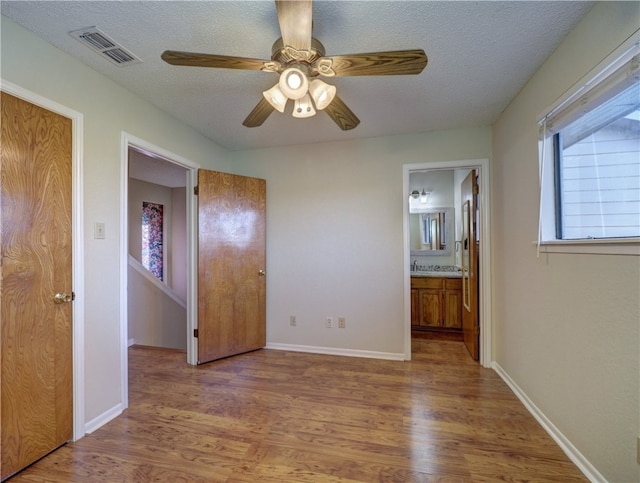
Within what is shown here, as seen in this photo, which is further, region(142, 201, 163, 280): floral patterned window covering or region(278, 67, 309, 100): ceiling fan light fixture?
region(142, 201, 163, 280): floral patterned window covering

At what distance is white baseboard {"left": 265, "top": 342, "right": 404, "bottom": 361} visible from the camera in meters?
3.10

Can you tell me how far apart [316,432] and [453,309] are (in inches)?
112

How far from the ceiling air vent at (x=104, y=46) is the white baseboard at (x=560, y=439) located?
11.5 ft

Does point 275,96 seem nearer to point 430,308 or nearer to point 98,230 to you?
point 98,230

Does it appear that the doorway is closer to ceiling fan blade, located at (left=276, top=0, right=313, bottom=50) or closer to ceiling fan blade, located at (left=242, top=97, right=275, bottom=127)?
ceiling fan blade, located at (left=242, top=97, right=275, bottom=127)

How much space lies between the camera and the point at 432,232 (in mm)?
4609

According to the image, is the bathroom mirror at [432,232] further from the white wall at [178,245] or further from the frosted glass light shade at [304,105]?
the white wall at [178,245]

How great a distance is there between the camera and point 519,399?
2240mm

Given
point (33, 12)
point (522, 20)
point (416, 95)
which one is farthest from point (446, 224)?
point (33, 12)

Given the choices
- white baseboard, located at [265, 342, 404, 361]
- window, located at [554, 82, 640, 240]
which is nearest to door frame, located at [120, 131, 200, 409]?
white baseboard, located at [265, 342, 404, 361]

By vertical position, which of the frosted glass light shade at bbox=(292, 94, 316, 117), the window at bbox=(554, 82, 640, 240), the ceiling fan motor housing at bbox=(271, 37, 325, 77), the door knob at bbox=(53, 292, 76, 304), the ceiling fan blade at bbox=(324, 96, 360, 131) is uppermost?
the ceiling fan motor housing at bbox=(271, 37, 325, 77)

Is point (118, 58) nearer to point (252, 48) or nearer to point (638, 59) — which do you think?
point (252, 48)

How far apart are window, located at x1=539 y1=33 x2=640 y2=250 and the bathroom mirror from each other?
8.78ft

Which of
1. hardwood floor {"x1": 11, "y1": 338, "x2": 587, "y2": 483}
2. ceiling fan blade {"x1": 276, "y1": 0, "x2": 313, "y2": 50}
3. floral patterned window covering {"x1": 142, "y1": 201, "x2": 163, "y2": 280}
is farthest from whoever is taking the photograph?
floral patterned window covering {"x1": 142, "y1": 201, "x2": 163, "y2": 280}
